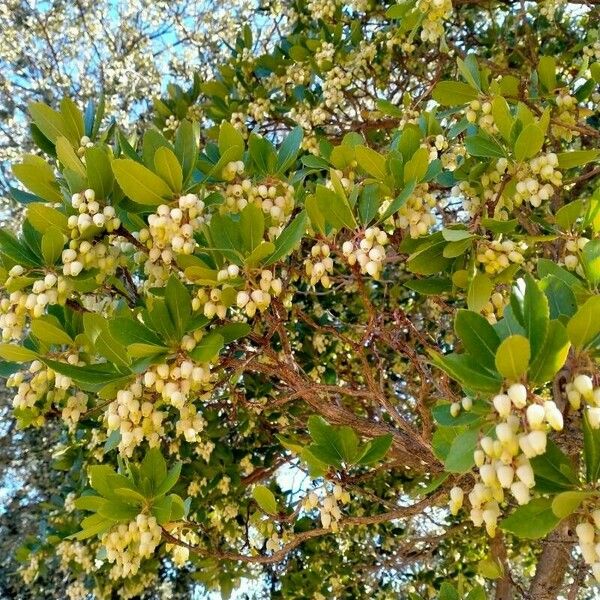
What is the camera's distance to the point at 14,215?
21.9ft

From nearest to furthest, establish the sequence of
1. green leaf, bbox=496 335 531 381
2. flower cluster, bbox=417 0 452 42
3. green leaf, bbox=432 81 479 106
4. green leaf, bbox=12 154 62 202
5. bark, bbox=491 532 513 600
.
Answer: green leaf, bbox=496 335 531 381 < green leaf, bbox=12 154 62 202 < green leaf, bbox=432 81 479 106 < flower cluster, bbox=417 0 452 42 < bark, bbox=491 532 513 600

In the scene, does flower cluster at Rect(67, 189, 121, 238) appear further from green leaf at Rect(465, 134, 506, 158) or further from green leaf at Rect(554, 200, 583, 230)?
green leaf at Rect(554, 200, 583, 230)

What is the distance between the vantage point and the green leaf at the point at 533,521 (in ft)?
4.24

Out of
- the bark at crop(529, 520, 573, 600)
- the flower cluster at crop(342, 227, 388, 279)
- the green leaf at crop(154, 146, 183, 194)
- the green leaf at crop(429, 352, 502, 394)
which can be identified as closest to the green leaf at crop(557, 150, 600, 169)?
the flower cluster at crop(342, 227, 388, 279)

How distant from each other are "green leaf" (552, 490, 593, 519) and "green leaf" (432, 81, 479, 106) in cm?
171

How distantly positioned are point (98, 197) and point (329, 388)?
953 millimetres

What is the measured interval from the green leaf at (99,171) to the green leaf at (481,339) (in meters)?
1.19

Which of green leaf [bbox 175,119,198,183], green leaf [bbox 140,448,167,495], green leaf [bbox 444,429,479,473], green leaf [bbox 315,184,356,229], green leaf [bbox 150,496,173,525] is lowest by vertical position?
green leaf [bbox 444,429,479,473]

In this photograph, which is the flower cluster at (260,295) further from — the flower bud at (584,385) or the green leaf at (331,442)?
the flower bud at (584,385)

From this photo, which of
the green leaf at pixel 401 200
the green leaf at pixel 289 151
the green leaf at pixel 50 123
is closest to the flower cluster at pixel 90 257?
the green leaf at pixel 50 123

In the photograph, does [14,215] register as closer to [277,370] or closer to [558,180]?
[277,370]

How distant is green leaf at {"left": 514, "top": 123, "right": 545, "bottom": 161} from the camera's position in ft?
6.29

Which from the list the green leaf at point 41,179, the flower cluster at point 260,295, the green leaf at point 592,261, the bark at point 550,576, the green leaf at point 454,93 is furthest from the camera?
the bark at point 550,576

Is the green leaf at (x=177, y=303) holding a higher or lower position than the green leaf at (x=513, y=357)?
higher
